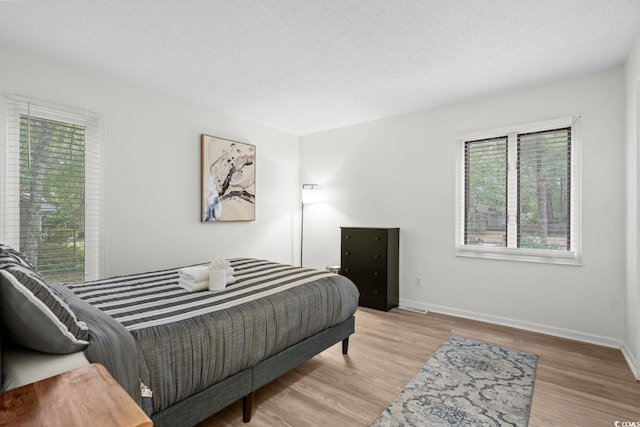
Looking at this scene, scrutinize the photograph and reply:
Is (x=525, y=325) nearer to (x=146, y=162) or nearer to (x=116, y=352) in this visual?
(x=116, y=352)

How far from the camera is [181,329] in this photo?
5.18ft

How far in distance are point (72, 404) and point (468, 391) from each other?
225 cm

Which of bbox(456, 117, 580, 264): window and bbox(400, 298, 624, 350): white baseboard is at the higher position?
bbox(456, 117, 580, 264): window

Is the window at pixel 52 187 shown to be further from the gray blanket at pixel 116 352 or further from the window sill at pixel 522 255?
the window sill at pixel 522 255

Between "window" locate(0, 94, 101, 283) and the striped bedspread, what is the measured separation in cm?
81

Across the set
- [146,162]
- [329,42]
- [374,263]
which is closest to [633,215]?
[374,263]

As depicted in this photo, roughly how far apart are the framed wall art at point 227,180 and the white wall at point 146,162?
0.33 ft

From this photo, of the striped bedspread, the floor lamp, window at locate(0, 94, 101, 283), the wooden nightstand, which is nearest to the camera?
the wooden nightstand

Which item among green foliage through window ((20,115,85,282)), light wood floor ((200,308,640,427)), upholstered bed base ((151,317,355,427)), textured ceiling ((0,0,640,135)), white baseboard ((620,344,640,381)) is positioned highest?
textured ceiling ((0,0,640,135))

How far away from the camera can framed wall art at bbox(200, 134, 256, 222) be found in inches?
154

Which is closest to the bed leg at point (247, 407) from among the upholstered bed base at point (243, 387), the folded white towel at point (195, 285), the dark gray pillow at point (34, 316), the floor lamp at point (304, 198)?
the upholstered bed base at point (243, 387)

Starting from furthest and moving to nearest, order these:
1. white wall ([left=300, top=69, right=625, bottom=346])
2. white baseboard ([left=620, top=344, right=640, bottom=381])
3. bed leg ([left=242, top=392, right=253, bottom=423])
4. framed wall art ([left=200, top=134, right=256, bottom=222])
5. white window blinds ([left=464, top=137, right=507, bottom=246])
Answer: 1. framed wall art ([left=200, top=134, right=256, bottom=222])
2. white window blinds ([left=464, top=137, right=507, bottom=246])
3. white wall ([left=300, top=69, right=625, bottom=346])
4. white baseboard ([left=620, top=344, right=640, bottom=381])
5. bed leg ([left=242, top=392, right=253, bottom=423])

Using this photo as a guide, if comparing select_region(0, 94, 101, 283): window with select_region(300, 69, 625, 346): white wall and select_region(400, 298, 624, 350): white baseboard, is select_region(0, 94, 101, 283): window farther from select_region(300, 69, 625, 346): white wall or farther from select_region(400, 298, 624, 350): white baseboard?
select_region(400, 298, 624, 350): white baseboard

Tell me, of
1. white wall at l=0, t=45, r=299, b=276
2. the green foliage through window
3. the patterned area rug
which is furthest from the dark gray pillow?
white wall at l=0, t=45, r=299, b=276
